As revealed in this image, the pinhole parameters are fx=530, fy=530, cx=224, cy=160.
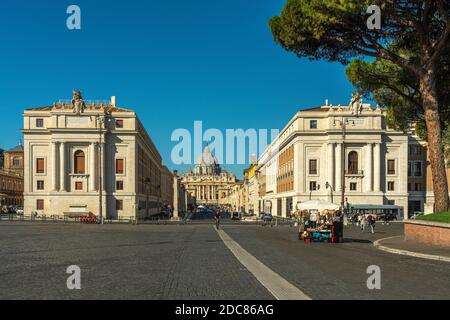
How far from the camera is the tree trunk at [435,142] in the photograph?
2631cm

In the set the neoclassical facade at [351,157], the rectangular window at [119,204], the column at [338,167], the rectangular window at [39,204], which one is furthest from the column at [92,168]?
the column at [338,167]

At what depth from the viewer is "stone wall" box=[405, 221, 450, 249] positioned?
23094mm

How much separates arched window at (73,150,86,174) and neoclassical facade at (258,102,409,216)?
3022cm

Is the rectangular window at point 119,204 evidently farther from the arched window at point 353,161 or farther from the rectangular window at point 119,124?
the arched window at point 353,161

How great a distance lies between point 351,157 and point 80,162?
38372 millimetres

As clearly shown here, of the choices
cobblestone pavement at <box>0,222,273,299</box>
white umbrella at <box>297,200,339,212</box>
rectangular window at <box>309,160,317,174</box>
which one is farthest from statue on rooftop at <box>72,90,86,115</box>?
cobblestone pavement at <box>0,222,273,299</box>

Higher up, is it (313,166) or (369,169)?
(313,166)

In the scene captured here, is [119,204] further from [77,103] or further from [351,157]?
[351,157]

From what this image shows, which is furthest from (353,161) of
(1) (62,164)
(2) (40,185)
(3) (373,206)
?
(2) (40,185)

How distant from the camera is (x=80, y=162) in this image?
74062mm

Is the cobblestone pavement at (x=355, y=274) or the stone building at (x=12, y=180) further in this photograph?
the stone building at (x=12, y=180)

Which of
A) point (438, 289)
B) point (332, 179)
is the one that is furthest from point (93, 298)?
point (332, 179)
